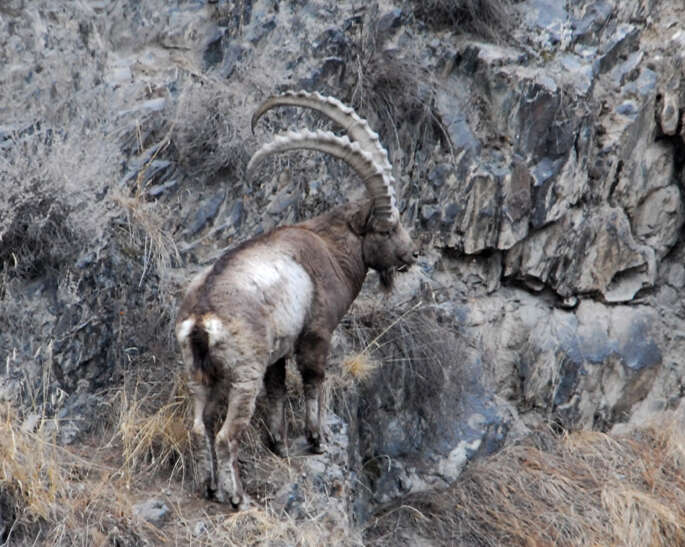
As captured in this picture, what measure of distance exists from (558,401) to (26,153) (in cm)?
575

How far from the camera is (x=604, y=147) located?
31.6 ft

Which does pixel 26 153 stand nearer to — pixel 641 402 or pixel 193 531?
pixel 193 531

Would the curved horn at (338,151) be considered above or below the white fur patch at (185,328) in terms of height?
above

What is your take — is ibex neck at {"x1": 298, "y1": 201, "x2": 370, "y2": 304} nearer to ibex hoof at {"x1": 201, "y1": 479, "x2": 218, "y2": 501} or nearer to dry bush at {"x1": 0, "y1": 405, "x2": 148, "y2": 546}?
ibex hoof at {"x1": 201, "y1": 479, "x2": 218, "y2": 501}

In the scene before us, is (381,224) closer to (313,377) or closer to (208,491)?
(313,377)

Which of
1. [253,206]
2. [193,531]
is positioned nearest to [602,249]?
[253,206]

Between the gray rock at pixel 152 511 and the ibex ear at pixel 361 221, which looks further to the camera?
the ibex ear at pixel 361 221

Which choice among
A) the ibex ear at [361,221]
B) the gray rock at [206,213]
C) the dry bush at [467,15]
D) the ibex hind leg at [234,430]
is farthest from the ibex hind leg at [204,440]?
the dry bush at [467,15]

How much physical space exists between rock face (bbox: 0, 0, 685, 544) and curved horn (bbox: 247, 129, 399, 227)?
157cm

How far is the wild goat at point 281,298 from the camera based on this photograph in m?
5.73

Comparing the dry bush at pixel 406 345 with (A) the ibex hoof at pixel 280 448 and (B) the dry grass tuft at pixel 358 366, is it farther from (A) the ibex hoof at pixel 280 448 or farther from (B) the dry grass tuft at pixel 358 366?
(A) the ibex hoof at pixel 280 448

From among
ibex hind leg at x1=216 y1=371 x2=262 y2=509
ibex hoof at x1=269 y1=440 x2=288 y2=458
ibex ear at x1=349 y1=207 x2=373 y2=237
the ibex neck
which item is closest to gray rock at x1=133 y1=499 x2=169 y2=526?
ibex hind leg at x1=216 y1=371 x2=262 y2=509

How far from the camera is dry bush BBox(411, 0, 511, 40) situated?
9.76 metres

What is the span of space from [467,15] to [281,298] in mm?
5036
